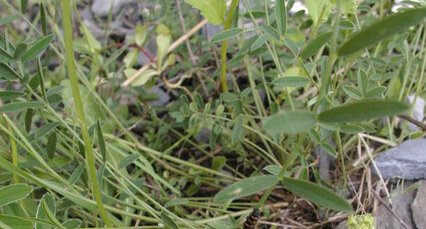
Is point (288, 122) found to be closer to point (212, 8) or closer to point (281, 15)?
point (281, 15)

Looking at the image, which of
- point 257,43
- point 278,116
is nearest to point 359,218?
point 257,43

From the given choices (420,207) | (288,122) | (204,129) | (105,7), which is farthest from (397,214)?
(105,7)

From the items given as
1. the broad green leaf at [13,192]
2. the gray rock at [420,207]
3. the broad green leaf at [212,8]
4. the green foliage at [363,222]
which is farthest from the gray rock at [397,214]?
the broad green leaf at [13,192]

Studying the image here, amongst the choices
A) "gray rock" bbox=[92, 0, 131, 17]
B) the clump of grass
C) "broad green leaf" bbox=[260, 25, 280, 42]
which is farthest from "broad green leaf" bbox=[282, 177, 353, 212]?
"gray rock" bbox=[92, 0, 131, 17]

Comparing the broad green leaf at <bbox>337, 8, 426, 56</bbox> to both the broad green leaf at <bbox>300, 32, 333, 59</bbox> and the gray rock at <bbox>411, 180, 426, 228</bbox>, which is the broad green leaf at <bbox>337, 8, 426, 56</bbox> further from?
the gray rock at <bbox>411, 180, 426, 228</bbox>

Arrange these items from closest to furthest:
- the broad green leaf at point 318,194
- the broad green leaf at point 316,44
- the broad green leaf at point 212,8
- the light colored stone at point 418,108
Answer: the broad green leaf at point 318,194 → the broad green leaf at point 316,44 → the broad green leaf at point 212,8 → the light colored stone at point 418,108

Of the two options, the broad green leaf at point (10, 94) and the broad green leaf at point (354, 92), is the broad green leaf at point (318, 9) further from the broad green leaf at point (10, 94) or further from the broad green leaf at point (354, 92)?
the broad green leaf at point (10, 94)
